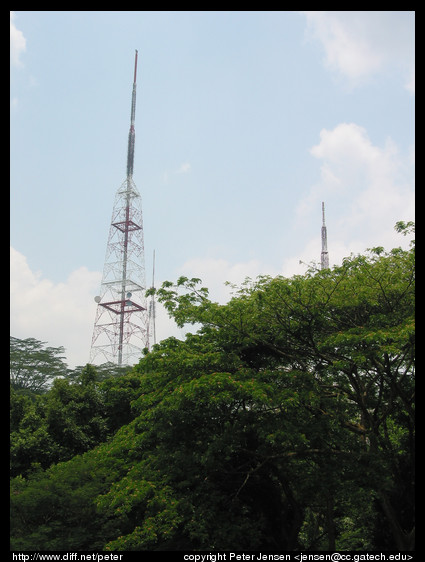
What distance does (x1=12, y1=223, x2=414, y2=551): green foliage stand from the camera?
9930 millimetres

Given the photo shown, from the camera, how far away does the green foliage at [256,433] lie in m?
9.93

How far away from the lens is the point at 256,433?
1140 centimetres

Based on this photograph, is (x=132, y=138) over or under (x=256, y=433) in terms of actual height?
over

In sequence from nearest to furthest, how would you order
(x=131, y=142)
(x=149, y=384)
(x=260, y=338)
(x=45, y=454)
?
(x=260, y=338) → (x=149, y=384) → (x=45, y=454) → (x=131, y=142)

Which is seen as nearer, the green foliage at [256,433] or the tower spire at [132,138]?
the green foliage at [256,433]

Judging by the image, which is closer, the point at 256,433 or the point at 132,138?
the point at 256,433

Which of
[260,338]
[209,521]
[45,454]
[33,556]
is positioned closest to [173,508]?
[209,521]

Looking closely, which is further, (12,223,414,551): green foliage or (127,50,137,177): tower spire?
(127,50,137,177): tower spire

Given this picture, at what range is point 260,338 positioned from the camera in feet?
36.9

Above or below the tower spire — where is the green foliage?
below

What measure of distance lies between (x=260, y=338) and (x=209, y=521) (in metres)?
4.16

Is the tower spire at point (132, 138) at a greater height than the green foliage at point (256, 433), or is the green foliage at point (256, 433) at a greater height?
the tower spire at point (132, 138)

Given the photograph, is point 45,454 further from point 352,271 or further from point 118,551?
point 352,271
